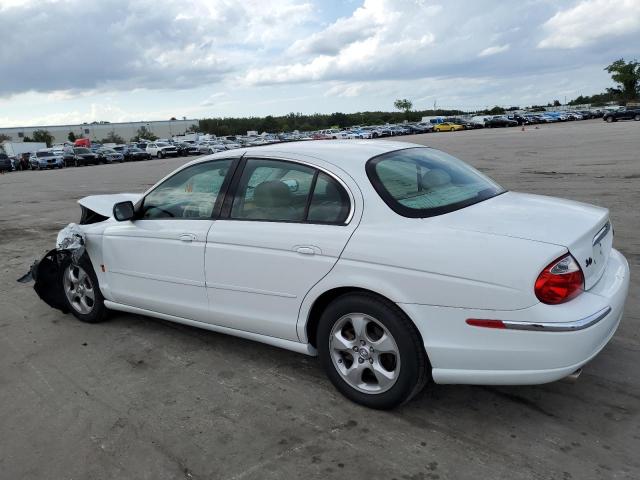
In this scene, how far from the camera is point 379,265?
308 centimetres

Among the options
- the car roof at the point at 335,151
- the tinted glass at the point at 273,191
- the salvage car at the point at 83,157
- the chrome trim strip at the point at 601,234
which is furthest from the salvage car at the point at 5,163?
the chrome trim strip at the point at 601,234

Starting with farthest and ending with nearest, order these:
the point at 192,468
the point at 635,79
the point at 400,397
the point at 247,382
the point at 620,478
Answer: the point at 635,79 → the point at 247,382 → the point at 400,397 → the point at 192,468 → the point at 620,478

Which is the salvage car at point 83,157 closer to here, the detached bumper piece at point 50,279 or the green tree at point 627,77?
the detached bumper piece at point 50,279

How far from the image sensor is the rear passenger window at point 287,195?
3.43m

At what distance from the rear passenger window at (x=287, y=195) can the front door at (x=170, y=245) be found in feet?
0.83

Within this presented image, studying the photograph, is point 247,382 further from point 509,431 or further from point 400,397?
point 509,431

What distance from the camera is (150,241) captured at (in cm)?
432

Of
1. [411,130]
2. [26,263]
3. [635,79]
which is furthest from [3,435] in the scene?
[635,79]

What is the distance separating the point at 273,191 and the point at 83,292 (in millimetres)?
2466

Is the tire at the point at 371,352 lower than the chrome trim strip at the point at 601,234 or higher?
lower

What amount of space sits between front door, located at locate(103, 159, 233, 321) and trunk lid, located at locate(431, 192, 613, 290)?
5.79ft

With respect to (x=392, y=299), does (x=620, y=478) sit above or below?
below

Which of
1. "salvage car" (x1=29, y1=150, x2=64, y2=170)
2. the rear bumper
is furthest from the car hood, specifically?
"salvage car" (x1=29, y1=150, x2=64, y2=170)

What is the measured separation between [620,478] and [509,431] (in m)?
0.58
